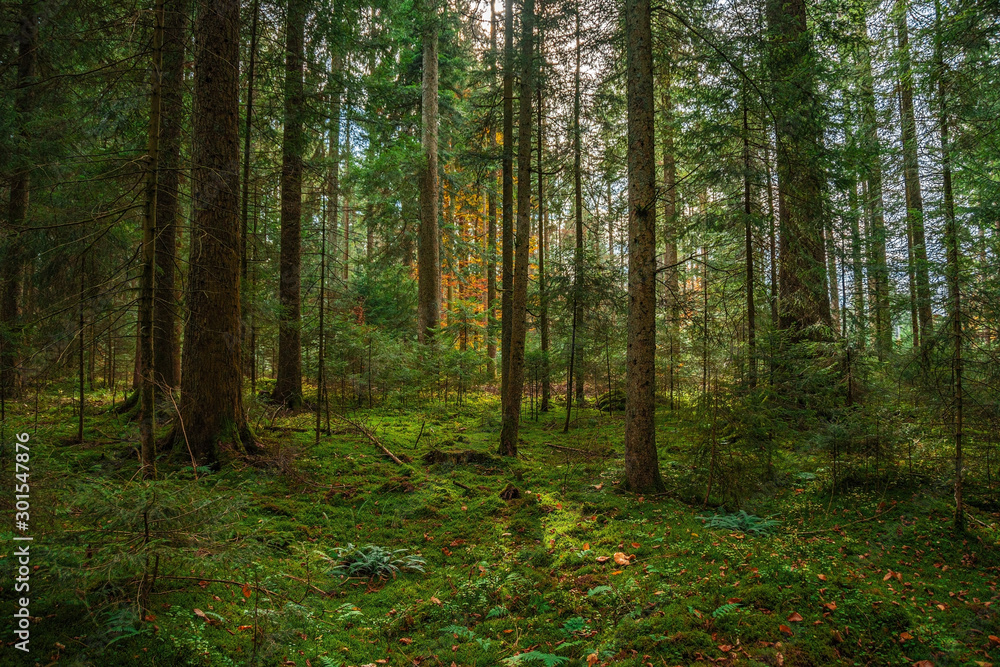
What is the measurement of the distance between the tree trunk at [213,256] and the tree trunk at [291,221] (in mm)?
2757

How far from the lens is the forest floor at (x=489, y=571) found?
3.01m

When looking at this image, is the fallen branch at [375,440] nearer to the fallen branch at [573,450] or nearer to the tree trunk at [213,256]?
the tree trunk at [213,256]

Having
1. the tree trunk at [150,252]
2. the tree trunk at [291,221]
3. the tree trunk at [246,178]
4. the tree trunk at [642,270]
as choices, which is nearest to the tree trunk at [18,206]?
the tree trunk at [246,178]

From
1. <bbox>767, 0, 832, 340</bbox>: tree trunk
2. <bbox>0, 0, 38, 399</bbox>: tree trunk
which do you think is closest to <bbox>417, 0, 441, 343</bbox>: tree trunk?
<bbox>0, 0, 38, 399</bbox>: tree trunk

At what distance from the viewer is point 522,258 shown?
8898mm

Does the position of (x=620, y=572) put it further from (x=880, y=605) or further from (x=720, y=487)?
(x=720, y=487)

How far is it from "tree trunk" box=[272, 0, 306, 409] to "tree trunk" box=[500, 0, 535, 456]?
4.63m

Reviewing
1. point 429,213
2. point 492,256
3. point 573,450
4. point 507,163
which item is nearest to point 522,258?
point 507,163

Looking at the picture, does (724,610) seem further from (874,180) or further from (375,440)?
(874,180)

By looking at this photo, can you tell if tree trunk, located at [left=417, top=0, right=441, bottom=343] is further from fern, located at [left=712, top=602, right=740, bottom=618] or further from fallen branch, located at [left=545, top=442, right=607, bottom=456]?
fern, located at [left=712, top=602, right=740, bottom=618]

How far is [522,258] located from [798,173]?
20.1 feet

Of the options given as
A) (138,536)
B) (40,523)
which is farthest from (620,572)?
(40,523)

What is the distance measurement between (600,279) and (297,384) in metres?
8.15

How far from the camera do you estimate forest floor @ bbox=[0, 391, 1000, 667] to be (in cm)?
301
